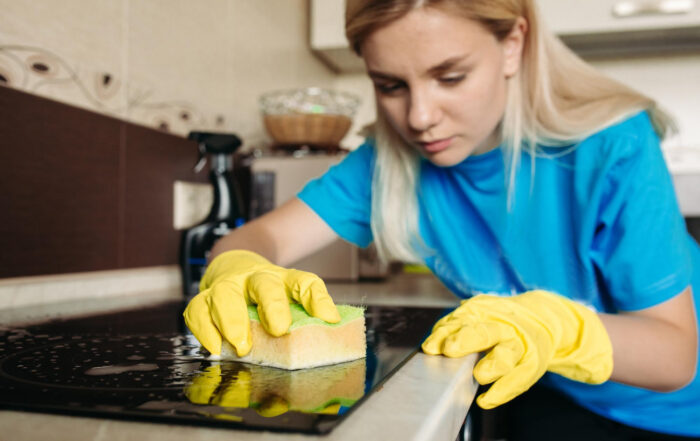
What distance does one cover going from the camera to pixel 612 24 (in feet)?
5.93

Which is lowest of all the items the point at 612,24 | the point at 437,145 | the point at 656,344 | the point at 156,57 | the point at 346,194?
the point at 656,344

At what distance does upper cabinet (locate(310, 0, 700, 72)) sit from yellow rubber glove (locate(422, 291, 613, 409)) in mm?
1213

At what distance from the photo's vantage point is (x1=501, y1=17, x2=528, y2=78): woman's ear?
2.98 feet

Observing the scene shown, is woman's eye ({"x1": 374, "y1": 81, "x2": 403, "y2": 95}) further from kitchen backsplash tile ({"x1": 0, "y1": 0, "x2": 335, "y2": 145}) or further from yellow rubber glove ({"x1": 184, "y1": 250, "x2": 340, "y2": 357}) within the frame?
kitchen backsplash tile ({"x1": 0, "y1": 0, "x2": 335, "y2": 145})

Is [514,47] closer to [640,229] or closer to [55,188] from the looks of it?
[640,229]

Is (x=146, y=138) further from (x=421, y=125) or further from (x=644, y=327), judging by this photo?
(x=644, y=327)

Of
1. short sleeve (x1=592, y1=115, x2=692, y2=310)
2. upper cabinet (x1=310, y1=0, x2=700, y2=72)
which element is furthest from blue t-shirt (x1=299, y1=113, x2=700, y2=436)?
upper cabinet (x1=310, y1=0, x2=700, y2=72)

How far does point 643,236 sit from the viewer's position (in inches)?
29.9

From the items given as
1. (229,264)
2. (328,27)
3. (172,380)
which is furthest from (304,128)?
(172,380)

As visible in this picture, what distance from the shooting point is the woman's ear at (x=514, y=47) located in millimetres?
907

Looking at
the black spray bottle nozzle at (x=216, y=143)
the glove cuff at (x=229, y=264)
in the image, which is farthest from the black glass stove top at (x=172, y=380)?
the black spray bottle nozzle at (x=216, y=143)

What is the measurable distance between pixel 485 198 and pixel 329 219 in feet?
1.00

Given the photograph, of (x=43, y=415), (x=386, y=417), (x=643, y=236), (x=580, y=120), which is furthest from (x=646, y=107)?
(x=43, y=415)

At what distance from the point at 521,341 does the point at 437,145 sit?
397 mm
